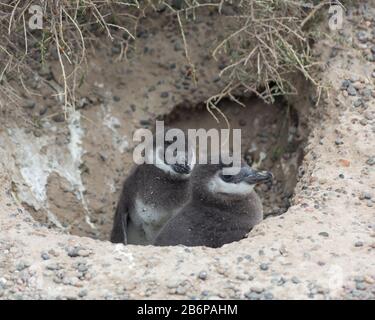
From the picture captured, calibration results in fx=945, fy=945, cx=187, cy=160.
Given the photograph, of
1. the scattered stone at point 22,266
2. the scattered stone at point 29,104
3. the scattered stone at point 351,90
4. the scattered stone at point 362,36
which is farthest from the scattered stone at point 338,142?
the scattered stone at point 29,104

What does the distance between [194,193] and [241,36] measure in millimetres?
1367

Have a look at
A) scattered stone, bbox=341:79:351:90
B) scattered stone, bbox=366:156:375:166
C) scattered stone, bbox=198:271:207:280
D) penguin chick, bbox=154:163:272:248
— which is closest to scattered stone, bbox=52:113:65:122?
penguin chick, bbox=154:163:272:248

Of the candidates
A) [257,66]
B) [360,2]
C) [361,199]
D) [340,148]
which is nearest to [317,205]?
[361,199]

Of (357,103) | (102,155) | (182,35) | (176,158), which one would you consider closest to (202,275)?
(176,158)

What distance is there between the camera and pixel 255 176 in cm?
609

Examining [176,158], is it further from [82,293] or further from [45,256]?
[82,293]

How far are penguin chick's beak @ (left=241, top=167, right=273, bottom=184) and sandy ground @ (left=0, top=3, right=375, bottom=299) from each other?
24cm

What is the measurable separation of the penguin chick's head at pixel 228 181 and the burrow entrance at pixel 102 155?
1.21 metres

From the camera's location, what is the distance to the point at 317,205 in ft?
18.7

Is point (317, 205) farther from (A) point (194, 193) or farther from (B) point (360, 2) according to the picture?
(B) point (360, 2)

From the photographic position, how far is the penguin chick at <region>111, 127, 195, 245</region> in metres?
6.91

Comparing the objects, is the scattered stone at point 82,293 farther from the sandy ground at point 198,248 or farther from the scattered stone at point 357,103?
the scattered stone at point 357,103

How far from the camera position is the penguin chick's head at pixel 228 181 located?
241 inches

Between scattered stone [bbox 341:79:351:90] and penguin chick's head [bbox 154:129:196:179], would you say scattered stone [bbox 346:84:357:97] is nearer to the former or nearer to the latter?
scattered stone [bbox 341:79:351:90]
